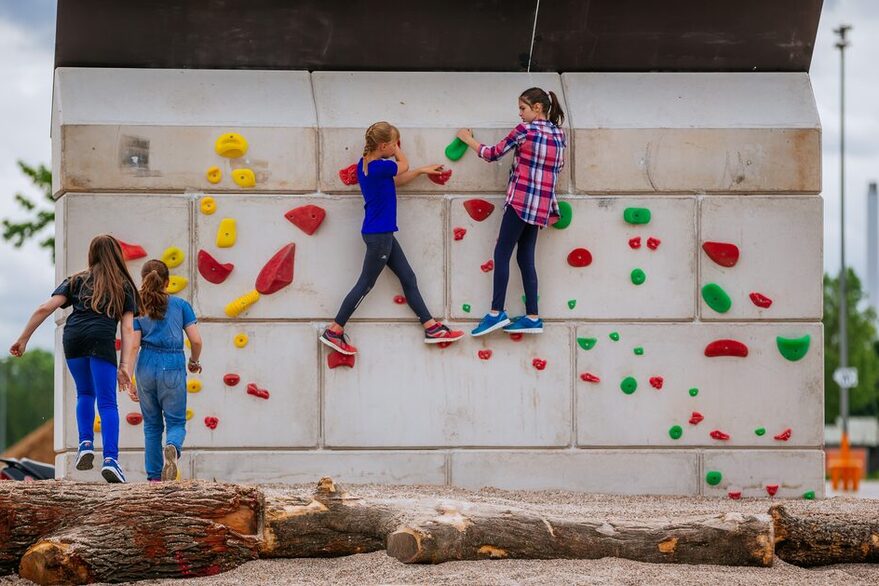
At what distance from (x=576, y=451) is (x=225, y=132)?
3.70m

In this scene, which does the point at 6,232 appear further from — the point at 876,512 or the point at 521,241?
the point at 876,512

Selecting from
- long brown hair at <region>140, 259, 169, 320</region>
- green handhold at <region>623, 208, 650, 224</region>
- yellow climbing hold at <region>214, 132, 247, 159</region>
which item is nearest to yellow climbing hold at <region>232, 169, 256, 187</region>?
yellow climbing hold at <region>214, 132, 247, 159</region>

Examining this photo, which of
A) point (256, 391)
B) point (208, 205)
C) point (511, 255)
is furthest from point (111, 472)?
point (511, 255)

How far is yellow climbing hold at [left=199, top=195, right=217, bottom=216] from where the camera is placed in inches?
430

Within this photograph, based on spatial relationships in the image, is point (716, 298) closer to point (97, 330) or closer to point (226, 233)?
point (226, 233)

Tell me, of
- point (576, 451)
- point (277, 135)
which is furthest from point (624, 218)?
point (277, 135)

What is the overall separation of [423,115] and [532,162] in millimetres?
975

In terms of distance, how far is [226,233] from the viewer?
1095cm

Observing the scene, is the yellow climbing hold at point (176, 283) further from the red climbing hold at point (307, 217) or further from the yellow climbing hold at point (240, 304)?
the red climbing hold at point (307, 217)

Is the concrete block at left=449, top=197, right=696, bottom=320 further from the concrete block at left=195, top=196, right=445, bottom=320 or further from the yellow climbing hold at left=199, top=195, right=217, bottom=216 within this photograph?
the yellow climbing hold at left=199, top=195, right=217, bottom=216

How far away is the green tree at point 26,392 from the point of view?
93938 millimetres

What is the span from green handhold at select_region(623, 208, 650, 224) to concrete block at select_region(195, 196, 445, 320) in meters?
1.47

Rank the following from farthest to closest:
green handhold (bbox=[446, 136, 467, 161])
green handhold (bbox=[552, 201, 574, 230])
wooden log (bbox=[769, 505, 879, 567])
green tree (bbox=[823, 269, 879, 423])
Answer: green tree (bbox=[823, 269, 879, 423])
green handhold (bbox=[552, 201, 574, 230])
green handhold (bbox=[446, 136, 467, 161])
wooden log (bbox=[769, 505, 879, 567])

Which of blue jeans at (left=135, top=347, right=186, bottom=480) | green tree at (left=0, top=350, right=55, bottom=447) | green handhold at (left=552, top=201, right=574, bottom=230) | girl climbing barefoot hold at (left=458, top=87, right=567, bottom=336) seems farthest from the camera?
green tree at (left=0, top=350, right=55, bottom=447)
